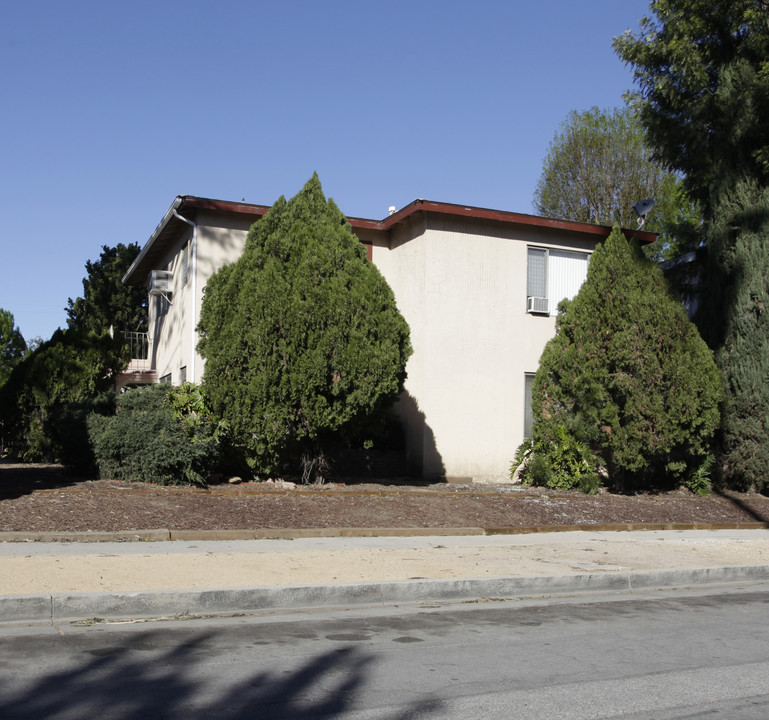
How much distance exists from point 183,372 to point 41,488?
647 cm

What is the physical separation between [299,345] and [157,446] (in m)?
2.63

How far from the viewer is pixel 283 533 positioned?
10398 millimetres

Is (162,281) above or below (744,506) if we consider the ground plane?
above

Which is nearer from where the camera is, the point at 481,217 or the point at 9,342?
the point at 481,217

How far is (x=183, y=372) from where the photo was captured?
18.5m

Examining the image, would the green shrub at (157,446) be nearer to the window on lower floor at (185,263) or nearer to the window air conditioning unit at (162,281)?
the window on lower floor at (185,263)

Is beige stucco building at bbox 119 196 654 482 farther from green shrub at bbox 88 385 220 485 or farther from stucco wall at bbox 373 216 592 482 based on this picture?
green shrub at bbox 88 385 220 485

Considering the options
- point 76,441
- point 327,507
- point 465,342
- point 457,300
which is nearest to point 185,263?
point 76,441

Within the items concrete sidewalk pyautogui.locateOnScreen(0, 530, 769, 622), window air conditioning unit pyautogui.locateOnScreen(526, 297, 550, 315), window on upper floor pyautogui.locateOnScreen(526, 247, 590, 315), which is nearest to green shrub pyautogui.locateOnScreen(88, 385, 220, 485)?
concrete sidewalk pyautogui.locateOnScreen(0, 530, 769, 622)

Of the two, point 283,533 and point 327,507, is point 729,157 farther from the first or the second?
point 283,533

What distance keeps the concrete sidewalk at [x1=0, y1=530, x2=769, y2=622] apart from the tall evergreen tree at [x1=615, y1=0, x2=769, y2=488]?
5.41 m

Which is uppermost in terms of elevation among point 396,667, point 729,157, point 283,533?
point 729,157

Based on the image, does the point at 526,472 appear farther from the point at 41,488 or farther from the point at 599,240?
the point at 41,488

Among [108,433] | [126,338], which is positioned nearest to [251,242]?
[108,433]
